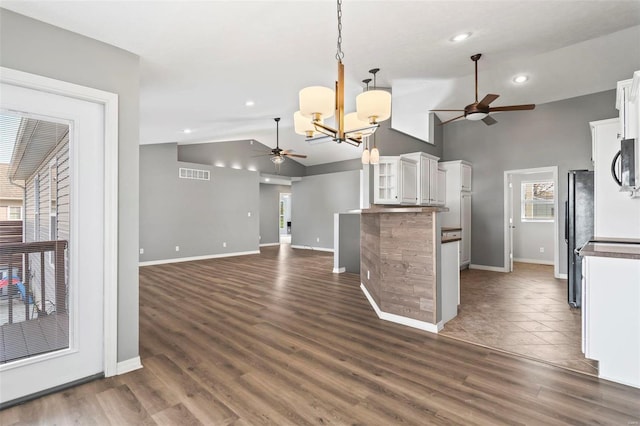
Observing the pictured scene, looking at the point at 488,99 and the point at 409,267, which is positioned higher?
the point at 488,99

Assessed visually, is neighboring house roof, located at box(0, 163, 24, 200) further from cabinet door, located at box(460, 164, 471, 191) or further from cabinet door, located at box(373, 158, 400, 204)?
cabinet door, located at box(460, 164, 471, 191)

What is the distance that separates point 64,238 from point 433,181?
631 centimetres

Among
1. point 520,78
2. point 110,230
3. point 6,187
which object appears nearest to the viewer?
point 6,187

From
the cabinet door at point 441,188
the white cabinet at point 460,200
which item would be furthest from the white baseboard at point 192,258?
the white cabinet at point 460,200

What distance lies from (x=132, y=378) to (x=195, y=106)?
3457 millimetres

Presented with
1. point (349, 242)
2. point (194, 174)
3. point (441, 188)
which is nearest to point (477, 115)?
point (441, 188)

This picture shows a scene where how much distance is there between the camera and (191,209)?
27.3ft

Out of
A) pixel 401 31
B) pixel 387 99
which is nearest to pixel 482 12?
pixel 401 31

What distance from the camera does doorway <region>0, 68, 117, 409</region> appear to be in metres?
2.05

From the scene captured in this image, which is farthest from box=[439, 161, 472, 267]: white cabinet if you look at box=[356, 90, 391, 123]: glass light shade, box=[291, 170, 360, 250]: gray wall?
box=[356, 90, 391, 123]: glass light shade

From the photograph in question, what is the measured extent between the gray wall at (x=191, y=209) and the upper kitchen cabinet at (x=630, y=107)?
27.1 feet

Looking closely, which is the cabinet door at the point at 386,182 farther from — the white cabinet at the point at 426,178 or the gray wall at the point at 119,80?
the gray wall at the point at 119,80

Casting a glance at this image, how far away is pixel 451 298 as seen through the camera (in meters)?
3.53

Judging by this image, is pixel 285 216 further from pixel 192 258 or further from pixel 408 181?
pixel 408 181
